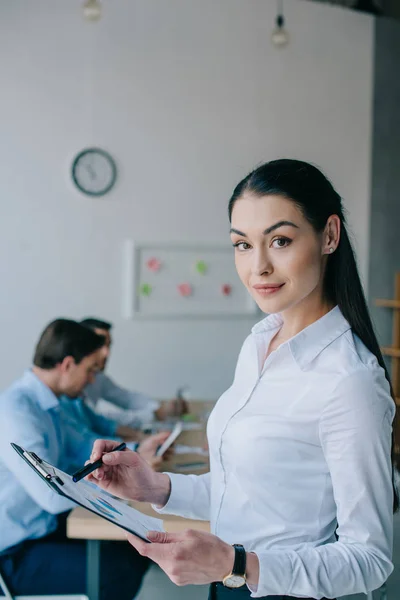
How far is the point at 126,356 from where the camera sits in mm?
5512

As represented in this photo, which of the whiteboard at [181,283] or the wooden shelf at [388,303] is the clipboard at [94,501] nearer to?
the whiteboard at [181,283]

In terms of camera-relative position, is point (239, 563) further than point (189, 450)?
No

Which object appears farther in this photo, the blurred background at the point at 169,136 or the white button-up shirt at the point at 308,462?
the blurred background at the point at 169,136

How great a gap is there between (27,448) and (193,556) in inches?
59.3

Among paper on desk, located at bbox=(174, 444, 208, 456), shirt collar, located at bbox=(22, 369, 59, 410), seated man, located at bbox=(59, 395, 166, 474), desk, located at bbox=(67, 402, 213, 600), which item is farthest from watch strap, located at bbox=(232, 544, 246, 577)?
paper on desk, located at bbox=(174, 444, 208, 456)

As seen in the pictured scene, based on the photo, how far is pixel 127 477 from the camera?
1.27 m

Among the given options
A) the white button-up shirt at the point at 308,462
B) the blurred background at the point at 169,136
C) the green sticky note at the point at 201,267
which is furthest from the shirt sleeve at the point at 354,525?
the green sticky note at the point at 201,267

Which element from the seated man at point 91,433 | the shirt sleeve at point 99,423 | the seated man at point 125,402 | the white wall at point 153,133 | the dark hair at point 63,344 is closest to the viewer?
the dark hair at point 63,344

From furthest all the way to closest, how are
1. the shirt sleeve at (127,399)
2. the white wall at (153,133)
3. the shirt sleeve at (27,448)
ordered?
the white wall at (153,133), the shirt sleeve at (127,399), the shirt sleeve at (27,448)

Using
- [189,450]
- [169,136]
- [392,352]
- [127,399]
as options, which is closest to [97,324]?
[127,399]

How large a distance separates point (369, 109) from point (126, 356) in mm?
2991

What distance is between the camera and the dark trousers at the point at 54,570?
233 cm

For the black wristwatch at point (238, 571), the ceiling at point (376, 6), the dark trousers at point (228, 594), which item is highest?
the ceiling at point (376, 6)

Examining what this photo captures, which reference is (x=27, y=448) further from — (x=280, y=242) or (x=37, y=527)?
(x=280, y=242)
